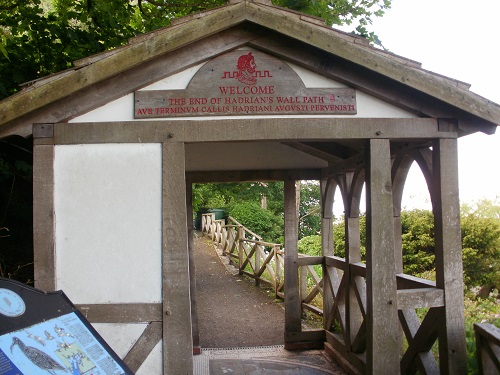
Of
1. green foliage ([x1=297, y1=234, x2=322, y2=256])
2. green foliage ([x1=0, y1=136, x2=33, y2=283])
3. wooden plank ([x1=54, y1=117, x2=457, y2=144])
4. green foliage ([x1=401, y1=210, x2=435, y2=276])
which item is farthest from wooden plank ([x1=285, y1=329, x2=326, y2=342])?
green foliage ([x1=297, y1=234, x2=322, y2=256])

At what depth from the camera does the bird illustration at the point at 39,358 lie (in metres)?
2.62

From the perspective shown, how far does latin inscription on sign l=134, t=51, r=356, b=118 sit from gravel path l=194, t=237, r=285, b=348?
4820 mm

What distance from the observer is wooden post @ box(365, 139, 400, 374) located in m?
4.51

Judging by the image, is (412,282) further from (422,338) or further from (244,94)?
(244,94)

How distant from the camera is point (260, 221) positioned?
23.7 metres

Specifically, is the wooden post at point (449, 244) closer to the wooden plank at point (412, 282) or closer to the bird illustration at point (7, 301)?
the wooden plank at point (412, 282)

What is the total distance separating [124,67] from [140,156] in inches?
31.9

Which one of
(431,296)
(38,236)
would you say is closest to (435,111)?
(431,296)

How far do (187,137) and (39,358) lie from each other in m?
A: 2.38

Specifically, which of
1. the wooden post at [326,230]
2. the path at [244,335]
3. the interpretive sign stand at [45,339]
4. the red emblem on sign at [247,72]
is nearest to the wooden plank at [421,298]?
the path at [244,335]

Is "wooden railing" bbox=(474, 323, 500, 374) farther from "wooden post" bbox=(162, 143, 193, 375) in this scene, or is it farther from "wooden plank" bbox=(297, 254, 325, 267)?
"wooden plank" bbox=(297, 254, 325, 267)

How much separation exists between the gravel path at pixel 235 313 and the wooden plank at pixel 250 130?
15.3ft

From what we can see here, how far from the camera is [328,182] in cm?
737

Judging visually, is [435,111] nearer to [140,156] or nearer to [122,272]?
[140,156]
